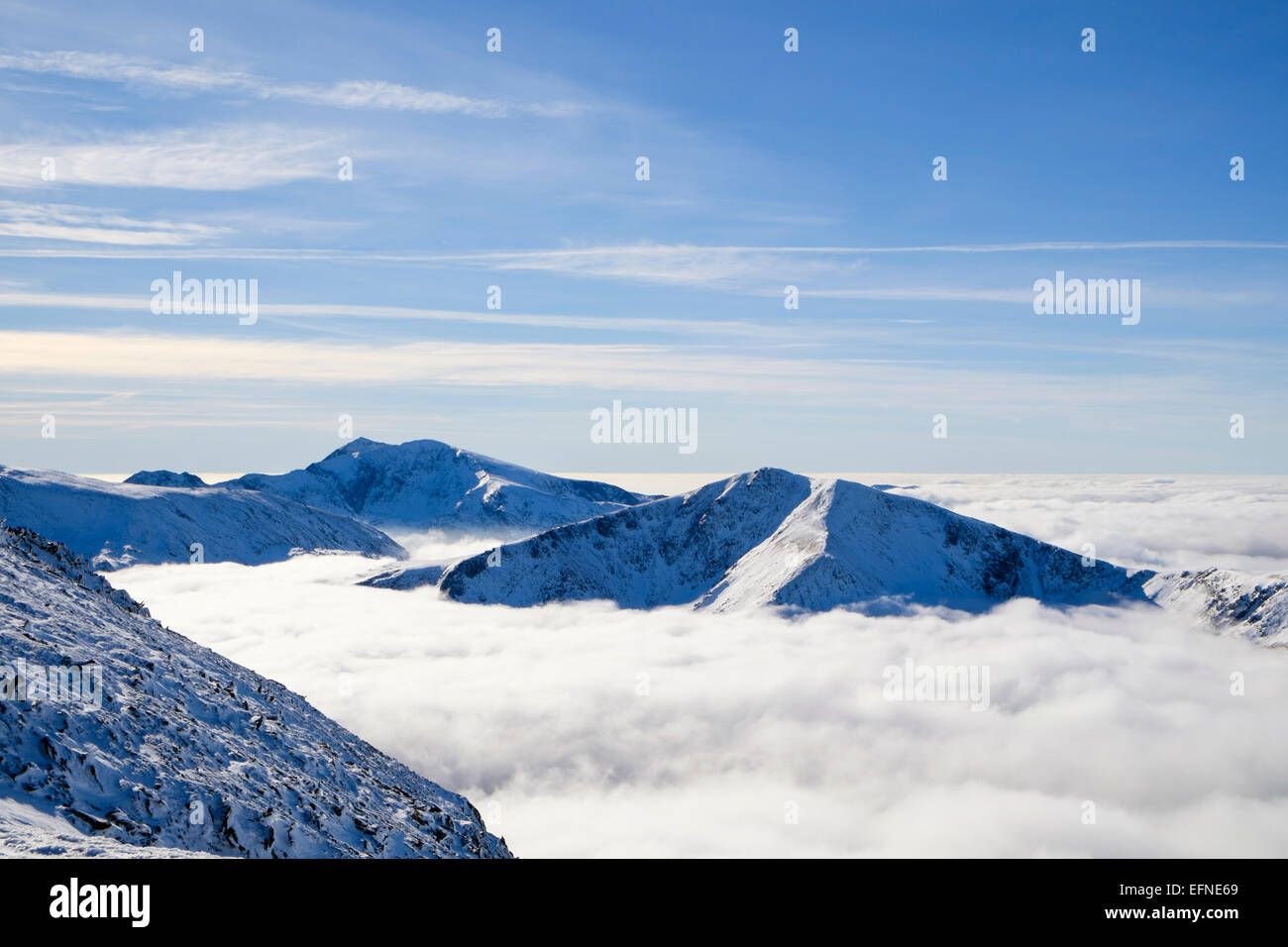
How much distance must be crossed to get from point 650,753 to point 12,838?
18131cm

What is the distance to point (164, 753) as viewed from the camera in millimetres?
26703

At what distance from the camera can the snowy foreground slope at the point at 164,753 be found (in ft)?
75.4

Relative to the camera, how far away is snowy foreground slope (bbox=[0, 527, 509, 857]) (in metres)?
23.0
